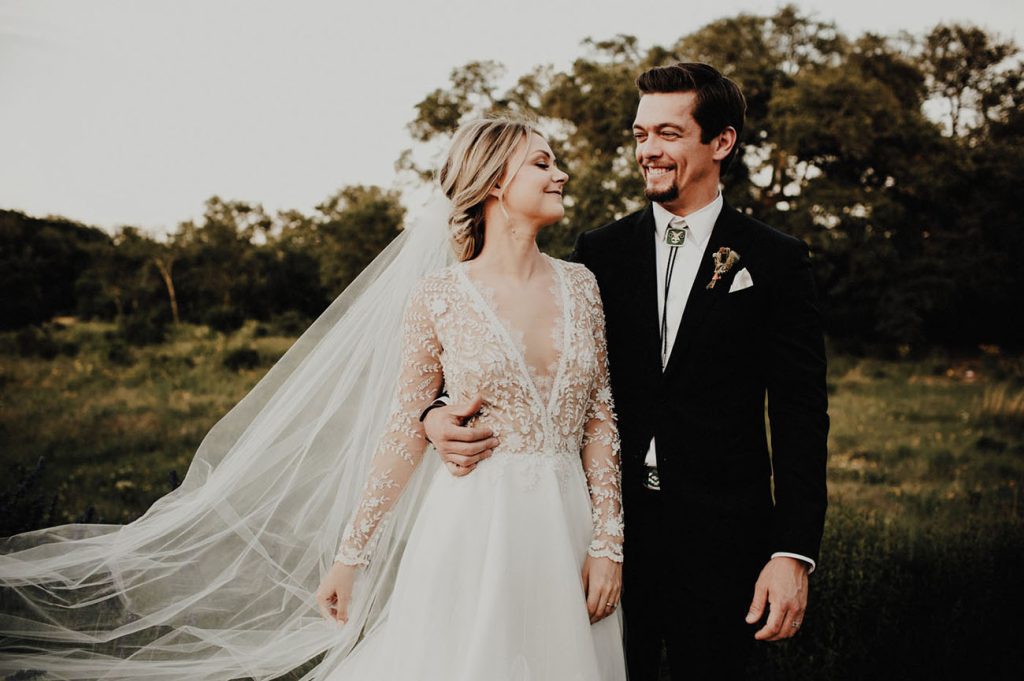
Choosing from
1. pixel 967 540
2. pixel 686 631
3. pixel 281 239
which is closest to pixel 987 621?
pixel 967 540

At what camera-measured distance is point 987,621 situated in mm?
4105

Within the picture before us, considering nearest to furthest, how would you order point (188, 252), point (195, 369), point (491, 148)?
point (491, 148) → point (195, 369) → point (188, 252)

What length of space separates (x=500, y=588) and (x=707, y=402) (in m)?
0.98

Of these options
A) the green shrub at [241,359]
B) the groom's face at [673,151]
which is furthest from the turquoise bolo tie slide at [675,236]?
the green shrub at [241,359]

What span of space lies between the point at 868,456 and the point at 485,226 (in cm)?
883

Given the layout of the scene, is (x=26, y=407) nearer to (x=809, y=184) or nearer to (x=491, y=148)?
(x=491, y=148)

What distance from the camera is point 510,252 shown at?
8.23 feet

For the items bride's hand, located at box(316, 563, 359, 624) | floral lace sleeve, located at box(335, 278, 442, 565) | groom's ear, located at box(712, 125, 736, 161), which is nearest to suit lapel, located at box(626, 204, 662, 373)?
groom's ear, located at box(712, 125, 736, 161)

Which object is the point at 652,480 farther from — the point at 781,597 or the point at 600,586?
the point at 781,597

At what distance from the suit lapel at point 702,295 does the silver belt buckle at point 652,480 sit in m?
0.37

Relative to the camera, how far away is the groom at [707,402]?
2.44 metres

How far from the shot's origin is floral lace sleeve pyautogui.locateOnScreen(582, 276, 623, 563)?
7.75 feet

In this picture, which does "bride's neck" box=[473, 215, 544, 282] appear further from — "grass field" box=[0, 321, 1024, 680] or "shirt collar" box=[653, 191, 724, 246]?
"grass field" box=[0, 321, 1024, 680]

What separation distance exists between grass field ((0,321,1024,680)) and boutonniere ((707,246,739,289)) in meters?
2.45
